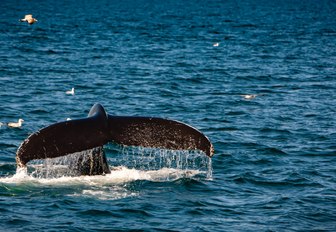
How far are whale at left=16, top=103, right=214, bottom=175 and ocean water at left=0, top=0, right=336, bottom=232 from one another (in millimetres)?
1449

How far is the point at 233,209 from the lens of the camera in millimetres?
12812

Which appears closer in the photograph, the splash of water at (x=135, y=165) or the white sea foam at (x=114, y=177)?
the white sea foam at (x=114, y=177)

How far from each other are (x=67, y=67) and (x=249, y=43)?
1713 centimetres

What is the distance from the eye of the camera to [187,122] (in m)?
20.7

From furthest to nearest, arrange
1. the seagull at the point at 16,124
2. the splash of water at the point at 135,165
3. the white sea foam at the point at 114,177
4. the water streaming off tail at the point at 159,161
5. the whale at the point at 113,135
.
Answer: the seagull at the point at 16,124
the water streaming off tail at the point at 159,161
the splash of water at the point at 135,165
the white sea foam at the point at 114,177
the whale at the point at 113,135

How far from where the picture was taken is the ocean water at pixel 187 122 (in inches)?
485

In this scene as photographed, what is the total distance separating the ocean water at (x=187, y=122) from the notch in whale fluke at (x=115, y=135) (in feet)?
4.77

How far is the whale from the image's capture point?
10.5 meters

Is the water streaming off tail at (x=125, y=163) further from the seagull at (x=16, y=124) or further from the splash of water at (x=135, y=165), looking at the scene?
the seagull at (x=16, y=124)

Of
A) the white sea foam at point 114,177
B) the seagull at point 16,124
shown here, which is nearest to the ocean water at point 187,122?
the white sea foam at point 114,177

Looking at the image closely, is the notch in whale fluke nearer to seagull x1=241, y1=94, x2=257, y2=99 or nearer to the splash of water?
the splash of water

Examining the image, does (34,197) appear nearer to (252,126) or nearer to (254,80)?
(252,126)

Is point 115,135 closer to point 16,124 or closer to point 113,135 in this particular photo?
point 113,135


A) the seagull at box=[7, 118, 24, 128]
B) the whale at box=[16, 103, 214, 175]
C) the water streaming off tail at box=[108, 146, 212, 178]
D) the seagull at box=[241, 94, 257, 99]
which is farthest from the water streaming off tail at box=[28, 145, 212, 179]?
the seagull at box=[241, 94, 257, 99]
